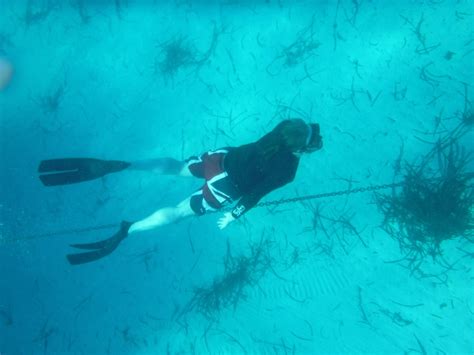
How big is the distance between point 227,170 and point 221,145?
5.31 ft

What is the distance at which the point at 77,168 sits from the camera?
14.7 feet

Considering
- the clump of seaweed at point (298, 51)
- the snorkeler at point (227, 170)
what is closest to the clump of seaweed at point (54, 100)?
the snorkeler at point (227, 170)

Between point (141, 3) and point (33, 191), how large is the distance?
3833 mm

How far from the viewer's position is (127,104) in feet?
18.4

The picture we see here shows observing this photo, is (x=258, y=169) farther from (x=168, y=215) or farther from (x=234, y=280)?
(x=234, y=280)

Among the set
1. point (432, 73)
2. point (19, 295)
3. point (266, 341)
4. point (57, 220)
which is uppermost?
point (432, 73)

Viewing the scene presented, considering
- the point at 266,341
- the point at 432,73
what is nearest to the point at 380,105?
the point at 432,73

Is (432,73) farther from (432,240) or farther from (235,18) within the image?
(235,18)

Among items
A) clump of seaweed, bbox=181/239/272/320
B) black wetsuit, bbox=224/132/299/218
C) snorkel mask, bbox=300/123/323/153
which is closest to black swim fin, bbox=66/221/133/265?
clump of seaweed, bbox=181/239/272/320

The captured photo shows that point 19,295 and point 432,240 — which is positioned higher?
point 432,240

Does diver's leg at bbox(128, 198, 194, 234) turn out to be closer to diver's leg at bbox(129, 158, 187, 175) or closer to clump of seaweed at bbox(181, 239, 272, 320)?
diver's leg at bbox(129, 158, 187, 175)

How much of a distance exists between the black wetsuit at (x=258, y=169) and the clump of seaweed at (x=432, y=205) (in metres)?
1.97

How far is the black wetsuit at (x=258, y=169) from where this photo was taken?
10.8 ft

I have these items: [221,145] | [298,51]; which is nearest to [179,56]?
[221,145]
